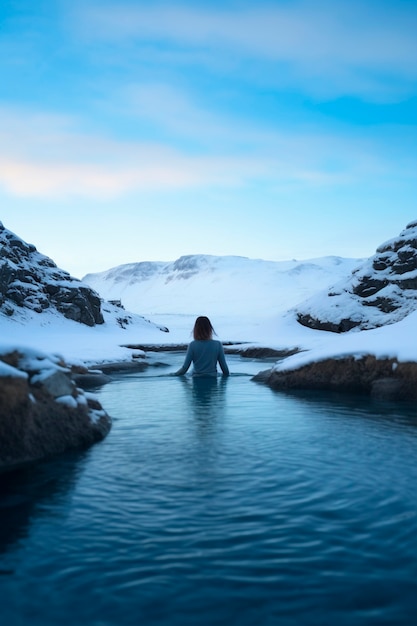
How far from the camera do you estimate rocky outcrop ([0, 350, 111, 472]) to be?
21.0 feet

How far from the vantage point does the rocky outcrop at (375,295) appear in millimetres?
33438

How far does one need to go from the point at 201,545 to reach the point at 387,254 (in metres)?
34.4

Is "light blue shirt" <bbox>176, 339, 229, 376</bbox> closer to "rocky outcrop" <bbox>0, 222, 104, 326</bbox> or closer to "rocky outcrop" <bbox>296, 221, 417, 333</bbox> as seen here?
"rocky outcrop" <bbox>296, 221, 417, 333</bbox>

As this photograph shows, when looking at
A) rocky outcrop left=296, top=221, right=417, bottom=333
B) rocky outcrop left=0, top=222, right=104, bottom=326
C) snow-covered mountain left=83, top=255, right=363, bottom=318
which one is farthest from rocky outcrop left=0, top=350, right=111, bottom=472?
snow-covered mountain left=83, top=255, right=363, bottom=318

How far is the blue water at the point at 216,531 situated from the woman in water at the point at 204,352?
4.99 meters

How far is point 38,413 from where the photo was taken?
678 cm

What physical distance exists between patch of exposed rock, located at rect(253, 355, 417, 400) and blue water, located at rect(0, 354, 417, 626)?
3435 millimetres

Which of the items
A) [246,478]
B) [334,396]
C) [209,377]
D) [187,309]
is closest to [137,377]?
[209,377]

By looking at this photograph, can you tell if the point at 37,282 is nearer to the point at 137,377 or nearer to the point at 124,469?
the point at 137,377

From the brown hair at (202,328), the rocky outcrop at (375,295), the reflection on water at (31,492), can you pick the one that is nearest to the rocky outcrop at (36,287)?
the rocky outcrop at (375,295)

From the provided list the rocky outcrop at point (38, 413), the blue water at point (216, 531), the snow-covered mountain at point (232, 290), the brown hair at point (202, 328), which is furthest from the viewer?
the snow-covered mountain at point (232, 290)

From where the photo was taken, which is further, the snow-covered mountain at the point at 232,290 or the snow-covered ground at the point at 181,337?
the snow-covered mountain at the point at 232,290

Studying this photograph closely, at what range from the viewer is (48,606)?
3387 mm

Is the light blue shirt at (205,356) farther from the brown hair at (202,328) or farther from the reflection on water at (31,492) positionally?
the reflection on water at (31,492)
